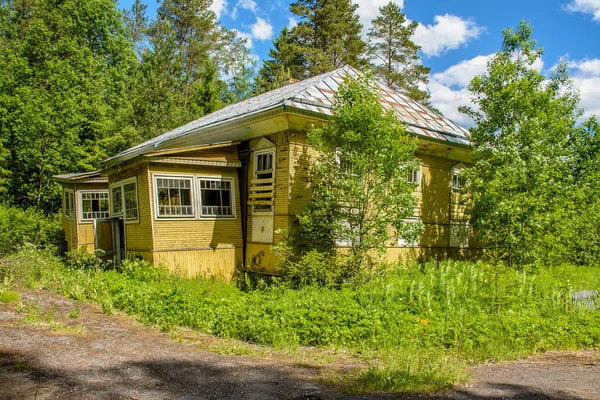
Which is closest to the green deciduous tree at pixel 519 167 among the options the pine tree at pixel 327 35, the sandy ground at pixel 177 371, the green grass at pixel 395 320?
the green grass at pixel 395 320

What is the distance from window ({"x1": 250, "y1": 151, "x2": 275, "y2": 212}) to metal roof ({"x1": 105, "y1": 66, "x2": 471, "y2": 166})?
1353 mm

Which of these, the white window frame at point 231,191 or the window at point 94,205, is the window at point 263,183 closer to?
the white window frame at point 231,191

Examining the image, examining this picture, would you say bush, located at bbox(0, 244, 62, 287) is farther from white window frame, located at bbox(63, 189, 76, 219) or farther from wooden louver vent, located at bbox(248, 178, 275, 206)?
wooden louver vent, located at bbox(248, 178, 275, 206)

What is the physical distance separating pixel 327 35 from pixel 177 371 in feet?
106

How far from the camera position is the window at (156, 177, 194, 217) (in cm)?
1212

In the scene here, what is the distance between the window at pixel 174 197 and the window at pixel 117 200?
265cm

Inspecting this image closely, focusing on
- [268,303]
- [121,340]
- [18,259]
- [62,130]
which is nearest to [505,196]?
[268,303]

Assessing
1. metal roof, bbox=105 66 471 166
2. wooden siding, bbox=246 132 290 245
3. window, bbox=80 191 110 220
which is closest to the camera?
wooden siding, bbox=246 132 290 245

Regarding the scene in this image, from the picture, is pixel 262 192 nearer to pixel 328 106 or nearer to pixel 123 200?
pixel 328 106

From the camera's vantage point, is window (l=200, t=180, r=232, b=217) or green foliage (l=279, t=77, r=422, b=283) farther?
window (l=200, t=180, r=232, b=217)

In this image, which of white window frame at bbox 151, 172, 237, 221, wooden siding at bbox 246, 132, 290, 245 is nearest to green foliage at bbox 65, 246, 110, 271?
white window frame at bbox 151, 172, 237, 221

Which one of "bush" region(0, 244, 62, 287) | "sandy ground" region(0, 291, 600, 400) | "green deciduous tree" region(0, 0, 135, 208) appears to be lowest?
"sandy ground" region(0, 291, 600, 400)

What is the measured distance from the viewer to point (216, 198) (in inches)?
515

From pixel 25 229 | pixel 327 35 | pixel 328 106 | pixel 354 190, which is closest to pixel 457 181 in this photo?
pixel 328 106
